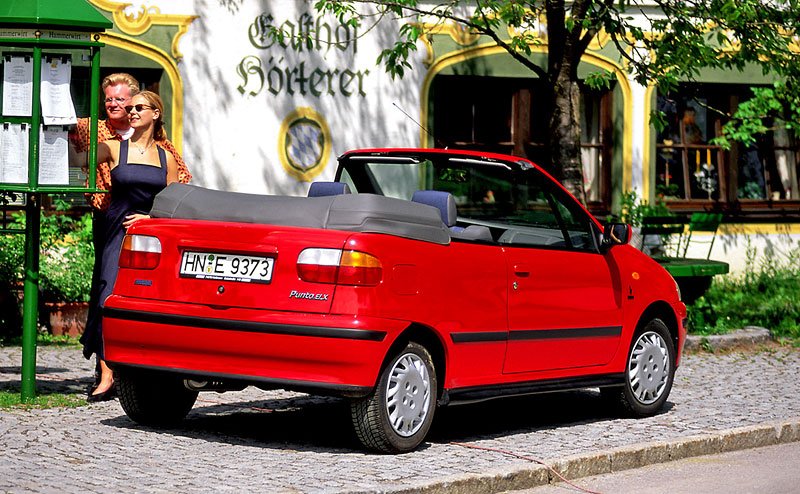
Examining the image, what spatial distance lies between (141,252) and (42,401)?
170 cm

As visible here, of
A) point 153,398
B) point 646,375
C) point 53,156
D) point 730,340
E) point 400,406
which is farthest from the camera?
point 730,340

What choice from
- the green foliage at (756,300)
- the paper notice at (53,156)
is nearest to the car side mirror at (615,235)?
the paper notice at (53,156)

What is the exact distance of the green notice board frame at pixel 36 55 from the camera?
8891mm

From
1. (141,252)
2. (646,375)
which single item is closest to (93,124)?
(141,252)

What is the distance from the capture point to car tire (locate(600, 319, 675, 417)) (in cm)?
955

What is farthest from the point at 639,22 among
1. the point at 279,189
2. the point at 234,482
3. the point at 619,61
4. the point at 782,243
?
the point at 234,482

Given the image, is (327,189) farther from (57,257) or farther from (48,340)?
(57,257)

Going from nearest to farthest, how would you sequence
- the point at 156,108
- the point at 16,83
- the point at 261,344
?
the point at 261,344 → the point at 16,83 → the point at 156,108

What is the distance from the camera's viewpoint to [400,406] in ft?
25.0

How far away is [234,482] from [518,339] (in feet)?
7.86

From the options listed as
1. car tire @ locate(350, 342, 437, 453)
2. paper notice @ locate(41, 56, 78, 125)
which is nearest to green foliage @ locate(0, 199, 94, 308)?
paper notice @ locate(41, 56, 78, 125)

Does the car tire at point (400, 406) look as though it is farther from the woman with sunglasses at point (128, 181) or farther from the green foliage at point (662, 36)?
the green foliage at point (662, 36)

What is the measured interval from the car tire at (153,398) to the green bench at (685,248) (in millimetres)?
6381

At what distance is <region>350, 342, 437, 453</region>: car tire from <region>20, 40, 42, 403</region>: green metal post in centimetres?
255
